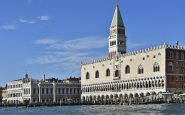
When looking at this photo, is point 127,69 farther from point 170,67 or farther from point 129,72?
point 170,67

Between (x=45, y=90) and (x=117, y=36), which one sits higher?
(x=117, y=36)

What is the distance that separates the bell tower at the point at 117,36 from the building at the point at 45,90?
17.8 m

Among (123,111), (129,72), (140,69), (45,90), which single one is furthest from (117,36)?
(123,111)

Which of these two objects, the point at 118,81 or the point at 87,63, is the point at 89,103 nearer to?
the point at 118,81

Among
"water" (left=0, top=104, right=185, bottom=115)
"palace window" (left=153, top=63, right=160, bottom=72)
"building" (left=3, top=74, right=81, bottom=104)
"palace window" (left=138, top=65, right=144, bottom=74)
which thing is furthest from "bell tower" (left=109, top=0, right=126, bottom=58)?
"water" (left=0, top=104, right=185, bottom=115)

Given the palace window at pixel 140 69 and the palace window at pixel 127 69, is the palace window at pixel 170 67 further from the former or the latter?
the palace window at pixel 127 69

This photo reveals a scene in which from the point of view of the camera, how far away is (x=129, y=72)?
118312mm

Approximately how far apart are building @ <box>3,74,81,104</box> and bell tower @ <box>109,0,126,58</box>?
1776 centimetres

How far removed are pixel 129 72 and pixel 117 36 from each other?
57.0 ft

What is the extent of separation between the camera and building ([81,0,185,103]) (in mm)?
106188

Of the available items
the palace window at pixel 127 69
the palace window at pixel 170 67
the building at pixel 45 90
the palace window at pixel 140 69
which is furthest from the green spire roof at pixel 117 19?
the palace window at pixel 170 67

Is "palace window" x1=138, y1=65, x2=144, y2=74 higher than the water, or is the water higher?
"palace window" x1=138, y1=65, x2=144, y2=74

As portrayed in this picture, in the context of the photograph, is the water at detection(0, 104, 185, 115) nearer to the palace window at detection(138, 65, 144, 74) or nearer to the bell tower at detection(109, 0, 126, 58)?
the palace window at detection(138, 65, 144, 74)

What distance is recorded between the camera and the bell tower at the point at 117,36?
434 ft
